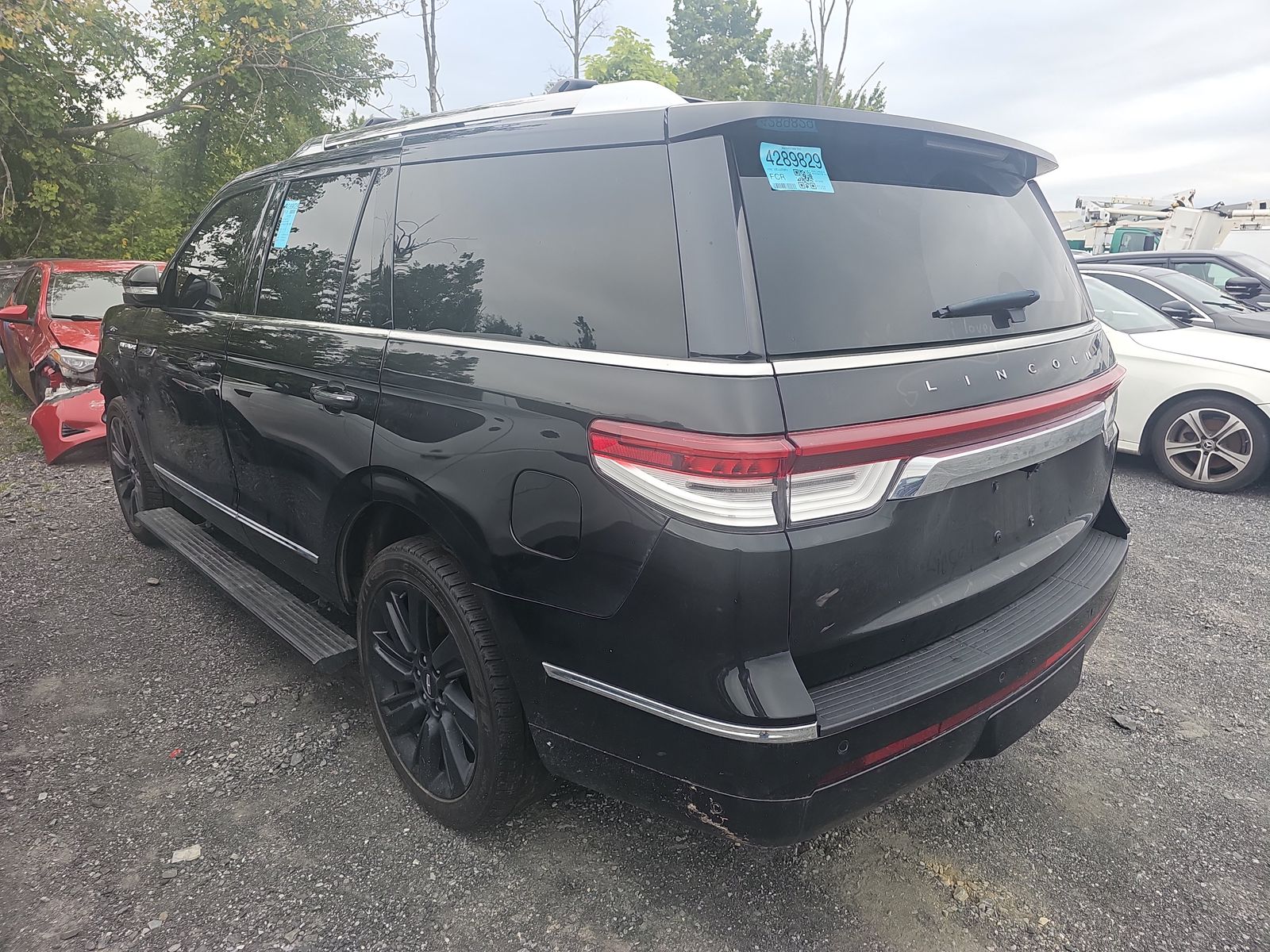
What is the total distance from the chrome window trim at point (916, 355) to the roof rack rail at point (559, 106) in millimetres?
755

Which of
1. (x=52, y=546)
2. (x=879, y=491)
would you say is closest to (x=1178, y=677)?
(x=879, y=491)

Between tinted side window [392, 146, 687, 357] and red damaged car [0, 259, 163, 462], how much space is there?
4.99 m

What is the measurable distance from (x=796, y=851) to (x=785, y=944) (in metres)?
0.34

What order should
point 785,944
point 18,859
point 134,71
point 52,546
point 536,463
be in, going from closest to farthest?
1. point 536,463
2. point 785,944
3. point 18,859
4. point 52,546
5. point 134,71

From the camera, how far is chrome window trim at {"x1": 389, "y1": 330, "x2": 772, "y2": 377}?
159 centimetres

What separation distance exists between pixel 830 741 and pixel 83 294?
8.37 meters

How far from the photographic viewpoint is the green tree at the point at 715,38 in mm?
41031

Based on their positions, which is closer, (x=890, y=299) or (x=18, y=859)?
(x=890, y=299)

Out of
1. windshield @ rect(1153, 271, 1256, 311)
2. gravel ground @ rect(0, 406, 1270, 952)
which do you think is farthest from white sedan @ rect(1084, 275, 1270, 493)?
gravel ground @ rect(0, 406, 1270, 952)

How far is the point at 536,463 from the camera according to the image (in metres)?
1.83

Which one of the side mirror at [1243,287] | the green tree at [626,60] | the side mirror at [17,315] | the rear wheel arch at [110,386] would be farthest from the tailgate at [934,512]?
the green tree at [626,60]

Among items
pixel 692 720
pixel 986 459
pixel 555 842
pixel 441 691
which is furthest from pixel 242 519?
pixel 986 459

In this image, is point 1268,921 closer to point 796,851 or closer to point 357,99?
point 796,851

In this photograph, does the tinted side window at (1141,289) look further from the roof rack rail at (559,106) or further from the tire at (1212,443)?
the roof rack rail at (559,106)
